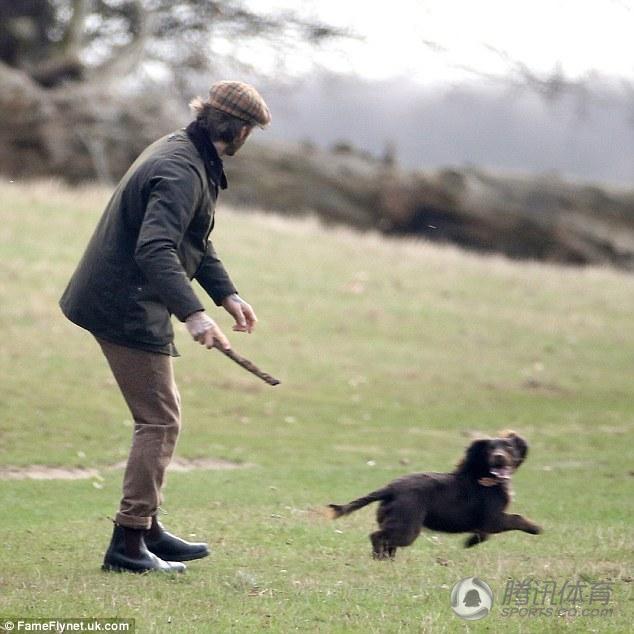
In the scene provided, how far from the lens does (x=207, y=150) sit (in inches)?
238

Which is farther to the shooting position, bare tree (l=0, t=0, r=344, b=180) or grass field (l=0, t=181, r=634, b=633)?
bare tree (l=0, t=0, r=344, b=180)

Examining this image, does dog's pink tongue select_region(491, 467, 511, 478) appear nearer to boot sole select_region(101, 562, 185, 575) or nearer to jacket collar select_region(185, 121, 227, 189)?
boot sole select_region(101, 562, 185, 575)

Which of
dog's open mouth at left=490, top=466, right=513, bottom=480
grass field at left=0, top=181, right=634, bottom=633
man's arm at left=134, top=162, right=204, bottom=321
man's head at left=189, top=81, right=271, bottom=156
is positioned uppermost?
man's head at left=189, top=81, right=271, bottom=156

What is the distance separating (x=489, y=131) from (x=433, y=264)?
8093 millimetres

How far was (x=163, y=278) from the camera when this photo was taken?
220 inches

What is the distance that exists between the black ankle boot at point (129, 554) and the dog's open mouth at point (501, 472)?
1793 mm

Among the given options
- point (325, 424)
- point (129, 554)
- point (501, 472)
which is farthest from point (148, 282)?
point (325, 424)

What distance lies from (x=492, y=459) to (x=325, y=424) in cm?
703

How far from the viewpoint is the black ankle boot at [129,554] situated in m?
5.98

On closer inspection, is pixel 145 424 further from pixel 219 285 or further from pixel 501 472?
pixel 501 472

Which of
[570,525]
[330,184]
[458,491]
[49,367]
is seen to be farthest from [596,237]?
[458,491]

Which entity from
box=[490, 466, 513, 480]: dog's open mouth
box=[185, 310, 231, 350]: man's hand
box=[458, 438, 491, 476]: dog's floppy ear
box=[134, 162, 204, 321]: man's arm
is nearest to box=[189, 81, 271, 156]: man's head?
box=[134, 162, 204, 321]: man's arm

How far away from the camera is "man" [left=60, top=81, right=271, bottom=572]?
5812mm

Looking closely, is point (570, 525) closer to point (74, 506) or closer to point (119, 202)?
point (74, 506)
